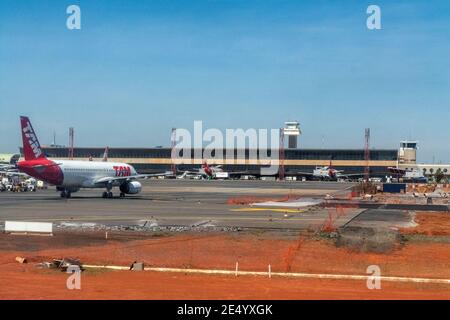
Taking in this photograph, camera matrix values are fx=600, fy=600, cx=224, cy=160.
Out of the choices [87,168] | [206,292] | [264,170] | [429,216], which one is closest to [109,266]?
[206,292]

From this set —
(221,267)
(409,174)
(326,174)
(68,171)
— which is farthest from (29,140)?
(409,174)

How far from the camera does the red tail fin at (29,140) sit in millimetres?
57750

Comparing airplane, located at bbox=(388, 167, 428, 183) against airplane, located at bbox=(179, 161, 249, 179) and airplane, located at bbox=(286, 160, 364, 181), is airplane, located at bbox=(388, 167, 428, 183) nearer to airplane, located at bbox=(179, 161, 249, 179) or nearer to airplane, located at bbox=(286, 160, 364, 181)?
airplane, located at bbox=(286, 160, 364, 181)

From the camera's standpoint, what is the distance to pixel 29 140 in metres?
58.1

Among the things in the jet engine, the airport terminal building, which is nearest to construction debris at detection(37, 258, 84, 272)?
the jet engine

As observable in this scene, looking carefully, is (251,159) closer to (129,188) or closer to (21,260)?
(129,188)

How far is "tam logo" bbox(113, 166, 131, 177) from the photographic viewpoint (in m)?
69.3

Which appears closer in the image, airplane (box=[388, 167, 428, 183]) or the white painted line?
the white painted line

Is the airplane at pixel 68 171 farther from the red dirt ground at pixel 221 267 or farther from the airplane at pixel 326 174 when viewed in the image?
the airplane at pixel 326 174

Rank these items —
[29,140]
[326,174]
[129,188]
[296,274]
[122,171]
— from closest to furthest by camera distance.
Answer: [296,274] → [29,140] → [129,188] → [122,171] → [326,174]

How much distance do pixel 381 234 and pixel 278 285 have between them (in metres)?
12.7

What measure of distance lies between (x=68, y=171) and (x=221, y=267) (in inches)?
1739

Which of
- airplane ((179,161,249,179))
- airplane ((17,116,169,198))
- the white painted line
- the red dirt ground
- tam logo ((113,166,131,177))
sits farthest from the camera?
airplane ((179,161,249,179))
